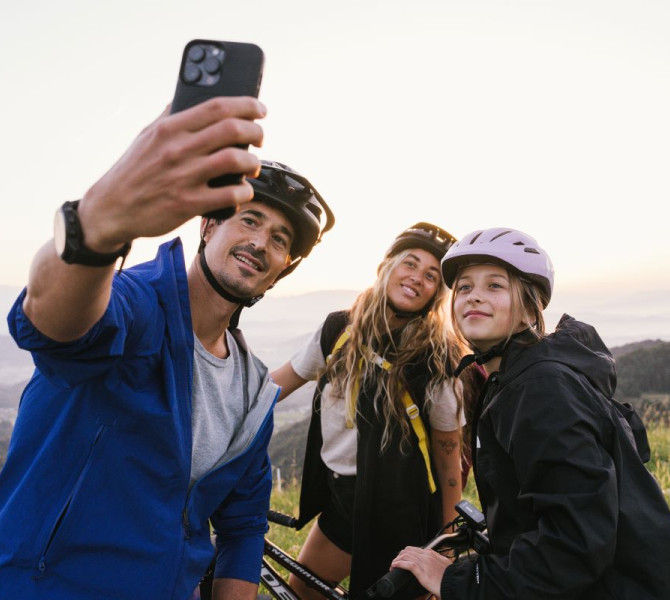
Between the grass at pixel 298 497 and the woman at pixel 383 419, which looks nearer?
the woman at pixel 383 419

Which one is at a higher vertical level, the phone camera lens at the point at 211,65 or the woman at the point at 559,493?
the phone camera lens at the point at 211,65

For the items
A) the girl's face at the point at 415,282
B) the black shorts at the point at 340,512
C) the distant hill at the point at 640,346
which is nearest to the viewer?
the black shorts at the point at 340,512

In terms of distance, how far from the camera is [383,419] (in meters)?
3.81

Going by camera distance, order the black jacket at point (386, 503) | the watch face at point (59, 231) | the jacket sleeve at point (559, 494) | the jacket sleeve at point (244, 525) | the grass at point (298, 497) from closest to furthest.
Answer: the watch face at point (59, 231) < the jacket sleeve at point (559, 494) < the jacket sleeve at point (244, 525) < the black jacket at point (386, 503) < the grass at point (298, 497)

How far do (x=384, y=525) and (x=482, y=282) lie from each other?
81.1 inches

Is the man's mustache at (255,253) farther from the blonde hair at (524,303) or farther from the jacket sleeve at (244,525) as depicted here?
the blonde hair at (524,303)

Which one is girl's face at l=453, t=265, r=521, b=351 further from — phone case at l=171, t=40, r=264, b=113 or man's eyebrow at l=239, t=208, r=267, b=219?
phone case at l=171, t=40, r=264, b=113

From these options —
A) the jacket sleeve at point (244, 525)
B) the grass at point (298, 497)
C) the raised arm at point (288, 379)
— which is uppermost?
the raised arm at point (288, 379)

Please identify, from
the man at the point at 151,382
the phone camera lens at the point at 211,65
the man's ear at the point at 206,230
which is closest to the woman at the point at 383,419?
the man at the point at 151,382

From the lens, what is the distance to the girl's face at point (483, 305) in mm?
2994

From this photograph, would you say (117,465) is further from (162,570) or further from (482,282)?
(482,282)

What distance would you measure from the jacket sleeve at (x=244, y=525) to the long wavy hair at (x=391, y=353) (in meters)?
1.14

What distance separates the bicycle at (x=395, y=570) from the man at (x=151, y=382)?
0.88m

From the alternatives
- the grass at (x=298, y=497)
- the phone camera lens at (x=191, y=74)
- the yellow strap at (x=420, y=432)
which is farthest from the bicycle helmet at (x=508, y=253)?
the grass at (x=298, y=497)
